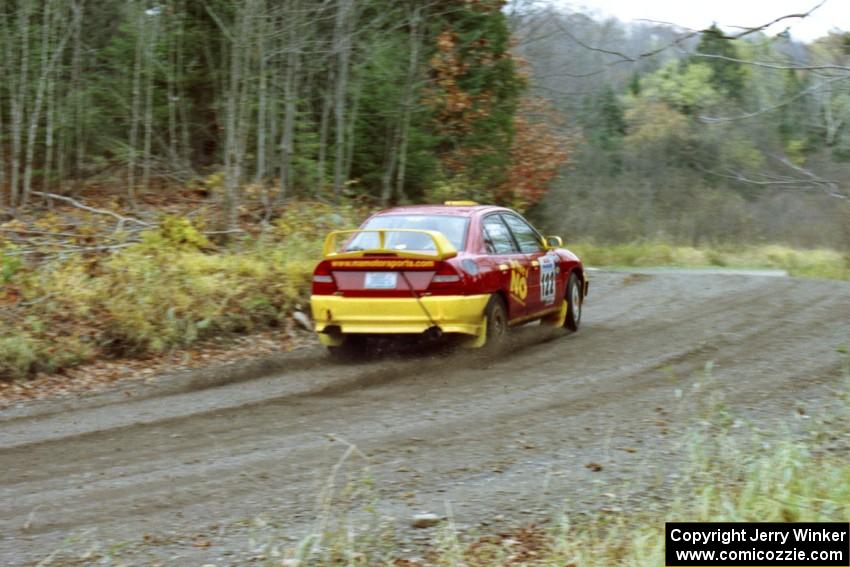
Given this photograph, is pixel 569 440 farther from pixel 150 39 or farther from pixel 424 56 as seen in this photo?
pixel 424 56

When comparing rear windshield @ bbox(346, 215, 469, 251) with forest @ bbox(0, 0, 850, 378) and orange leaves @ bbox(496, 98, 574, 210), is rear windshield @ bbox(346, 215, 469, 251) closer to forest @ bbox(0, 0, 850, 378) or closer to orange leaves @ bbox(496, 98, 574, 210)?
forest @ bbox(0, 0, 850, 378)

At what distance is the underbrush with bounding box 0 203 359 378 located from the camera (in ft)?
35.9

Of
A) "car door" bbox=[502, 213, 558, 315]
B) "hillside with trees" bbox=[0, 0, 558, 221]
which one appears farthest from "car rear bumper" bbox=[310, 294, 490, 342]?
"hillside with trees" bbox=[0, 0, 558, 221]

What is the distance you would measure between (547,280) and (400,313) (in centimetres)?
270

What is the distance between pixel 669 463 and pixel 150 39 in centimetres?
1405

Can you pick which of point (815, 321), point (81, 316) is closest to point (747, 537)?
point (81, 316)

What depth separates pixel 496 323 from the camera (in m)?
11.1

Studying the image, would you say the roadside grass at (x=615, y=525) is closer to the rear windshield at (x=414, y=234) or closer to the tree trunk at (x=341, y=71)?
the rear windshield at (x=414, y=234)

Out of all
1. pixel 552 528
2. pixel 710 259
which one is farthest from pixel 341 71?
pixel 710 259

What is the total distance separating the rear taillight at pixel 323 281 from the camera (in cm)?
1078

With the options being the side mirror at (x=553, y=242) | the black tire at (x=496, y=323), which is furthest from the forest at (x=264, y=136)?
the black tire at (x=496, y=323)

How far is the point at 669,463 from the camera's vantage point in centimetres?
670

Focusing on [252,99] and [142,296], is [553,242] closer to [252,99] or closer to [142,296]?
[142,296]

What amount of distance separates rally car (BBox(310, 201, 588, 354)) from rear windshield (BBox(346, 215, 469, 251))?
1 centimetres
